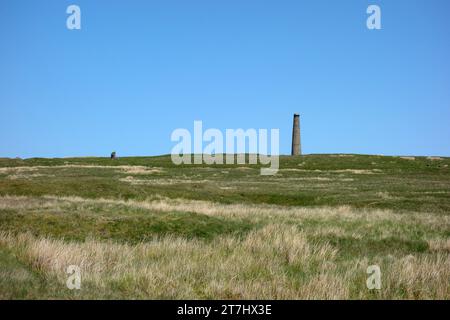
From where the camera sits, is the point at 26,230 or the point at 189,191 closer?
the point at 26,230

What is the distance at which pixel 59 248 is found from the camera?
12609 mm

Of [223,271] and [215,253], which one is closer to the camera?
[223,271]

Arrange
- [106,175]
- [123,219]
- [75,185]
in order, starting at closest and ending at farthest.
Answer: [123,219], [75,185], [106,175]

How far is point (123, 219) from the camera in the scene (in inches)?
785

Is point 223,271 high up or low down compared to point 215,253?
up
